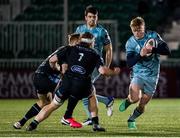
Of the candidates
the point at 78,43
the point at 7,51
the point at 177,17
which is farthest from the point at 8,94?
the point at 78,43

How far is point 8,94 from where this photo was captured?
26.3m

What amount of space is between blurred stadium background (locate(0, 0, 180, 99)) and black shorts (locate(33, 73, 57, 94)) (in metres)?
13.4

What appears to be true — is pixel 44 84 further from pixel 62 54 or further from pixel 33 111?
pixel 62 54

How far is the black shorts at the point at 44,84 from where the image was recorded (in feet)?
40.0

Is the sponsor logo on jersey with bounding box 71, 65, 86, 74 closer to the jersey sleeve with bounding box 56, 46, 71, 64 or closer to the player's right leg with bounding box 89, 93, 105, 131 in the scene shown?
the jersey sleeve with bounding box 56, 46, 71, 64

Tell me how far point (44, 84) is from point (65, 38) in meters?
13.9

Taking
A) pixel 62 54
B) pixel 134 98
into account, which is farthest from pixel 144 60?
pixel 62 54

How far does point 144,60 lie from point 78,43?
1710 millimetres

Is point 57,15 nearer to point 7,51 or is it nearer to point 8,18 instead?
point 8,18

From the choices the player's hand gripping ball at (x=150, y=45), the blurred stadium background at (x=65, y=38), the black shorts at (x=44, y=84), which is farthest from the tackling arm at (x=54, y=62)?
the blurred stadium background at (x=65, y=38)

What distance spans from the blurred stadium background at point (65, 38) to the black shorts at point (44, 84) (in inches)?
527

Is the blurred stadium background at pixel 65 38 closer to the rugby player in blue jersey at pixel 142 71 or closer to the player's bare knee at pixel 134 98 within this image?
the player's bare knee at pixel 134 98

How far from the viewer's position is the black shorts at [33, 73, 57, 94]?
12.2m

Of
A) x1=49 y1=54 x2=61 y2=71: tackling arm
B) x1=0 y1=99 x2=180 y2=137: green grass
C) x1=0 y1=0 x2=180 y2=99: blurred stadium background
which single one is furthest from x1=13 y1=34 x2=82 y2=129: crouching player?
x1=0 y1=0 x2=180 y2=99: blurred stadium background
